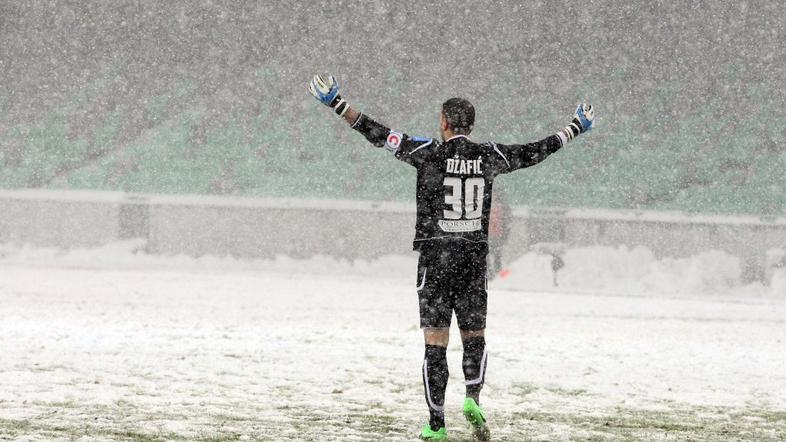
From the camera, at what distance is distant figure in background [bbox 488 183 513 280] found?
19688 mm

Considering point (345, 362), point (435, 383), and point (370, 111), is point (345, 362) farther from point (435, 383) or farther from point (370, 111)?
point (370, 111)

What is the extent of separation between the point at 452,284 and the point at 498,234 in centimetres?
1445

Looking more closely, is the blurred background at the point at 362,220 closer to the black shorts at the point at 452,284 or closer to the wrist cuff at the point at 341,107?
the black shorts at the point at 452,284

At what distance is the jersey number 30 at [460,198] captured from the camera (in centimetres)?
562

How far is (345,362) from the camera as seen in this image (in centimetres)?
907

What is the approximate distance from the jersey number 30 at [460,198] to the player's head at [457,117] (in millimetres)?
273

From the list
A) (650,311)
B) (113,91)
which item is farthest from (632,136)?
(113,91)

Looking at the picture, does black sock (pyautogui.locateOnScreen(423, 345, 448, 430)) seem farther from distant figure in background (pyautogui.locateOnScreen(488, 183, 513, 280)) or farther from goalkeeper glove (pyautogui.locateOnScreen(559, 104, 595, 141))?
distant figure in background (pyautogui.locateOnScreen(488, 183, 513, 280))

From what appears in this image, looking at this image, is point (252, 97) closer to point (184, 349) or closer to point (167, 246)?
point (167, 246)

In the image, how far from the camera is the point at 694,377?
348 inches

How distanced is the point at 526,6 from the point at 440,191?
26.1 metres

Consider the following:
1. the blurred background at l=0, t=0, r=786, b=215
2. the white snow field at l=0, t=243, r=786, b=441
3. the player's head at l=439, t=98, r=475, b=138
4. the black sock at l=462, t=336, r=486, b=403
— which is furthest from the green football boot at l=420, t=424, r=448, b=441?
the blurred background at l=0, t=0, r=786, b=215

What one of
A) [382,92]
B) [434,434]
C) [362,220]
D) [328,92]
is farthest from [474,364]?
[382,92]

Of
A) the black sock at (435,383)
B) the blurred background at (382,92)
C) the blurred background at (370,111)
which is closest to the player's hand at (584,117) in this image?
the black sock at (435,383)
